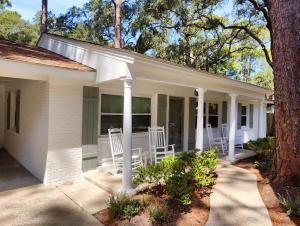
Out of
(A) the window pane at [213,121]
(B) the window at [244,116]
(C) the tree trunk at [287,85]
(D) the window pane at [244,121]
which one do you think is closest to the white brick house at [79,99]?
(C) the tree trunk at [287,85]

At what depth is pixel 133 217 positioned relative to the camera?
4.11 meters

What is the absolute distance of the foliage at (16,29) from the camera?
64.5ft

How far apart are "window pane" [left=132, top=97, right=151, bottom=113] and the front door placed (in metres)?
1.06

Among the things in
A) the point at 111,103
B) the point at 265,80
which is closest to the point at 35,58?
the point at 111,103

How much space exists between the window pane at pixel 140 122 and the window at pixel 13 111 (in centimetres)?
342

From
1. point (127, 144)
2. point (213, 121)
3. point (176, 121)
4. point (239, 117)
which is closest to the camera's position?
point (127, 144)

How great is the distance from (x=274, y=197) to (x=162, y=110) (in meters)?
4.35

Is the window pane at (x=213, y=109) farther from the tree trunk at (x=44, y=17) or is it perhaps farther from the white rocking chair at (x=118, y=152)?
the tree trunk at (x=44, y=17)

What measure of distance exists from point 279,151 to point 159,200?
266 centimetres

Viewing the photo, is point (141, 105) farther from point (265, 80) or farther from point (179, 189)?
point (265, 80)

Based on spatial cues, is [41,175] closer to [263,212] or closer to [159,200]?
[159,200]

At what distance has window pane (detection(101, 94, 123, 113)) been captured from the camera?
676 cm

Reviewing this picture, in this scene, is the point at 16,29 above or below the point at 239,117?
above

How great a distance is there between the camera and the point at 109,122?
22.8 feet
